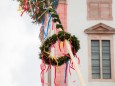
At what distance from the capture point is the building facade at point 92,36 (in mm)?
30703

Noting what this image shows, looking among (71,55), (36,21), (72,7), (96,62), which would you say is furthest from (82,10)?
(71,55)

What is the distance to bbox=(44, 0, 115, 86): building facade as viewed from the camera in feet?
101

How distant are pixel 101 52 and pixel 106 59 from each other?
47 centimetres

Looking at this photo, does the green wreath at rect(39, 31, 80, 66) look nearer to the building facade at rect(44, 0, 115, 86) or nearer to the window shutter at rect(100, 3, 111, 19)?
the building facade at rect(44, 0, 115, 86)

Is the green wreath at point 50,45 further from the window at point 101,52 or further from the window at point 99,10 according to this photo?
the window at point 99,10

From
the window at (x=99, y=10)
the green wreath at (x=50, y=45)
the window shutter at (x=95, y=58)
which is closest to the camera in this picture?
the green wreath at (x=50, y=45)

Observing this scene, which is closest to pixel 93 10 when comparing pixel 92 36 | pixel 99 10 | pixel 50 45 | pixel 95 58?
pixel 99 10

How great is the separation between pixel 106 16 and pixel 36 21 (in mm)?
6066

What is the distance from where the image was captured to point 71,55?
17.3 meters

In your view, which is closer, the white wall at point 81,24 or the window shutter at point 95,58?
the white wall at point 81,24

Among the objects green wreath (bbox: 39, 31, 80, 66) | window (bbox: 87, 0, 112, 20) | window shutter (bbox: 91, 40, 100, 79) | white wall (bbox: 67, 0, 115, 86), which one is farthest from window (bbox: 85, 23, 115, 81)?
green wreath (bbox: 39, 31, 80, 66)

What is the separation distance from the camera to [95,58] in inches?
1220

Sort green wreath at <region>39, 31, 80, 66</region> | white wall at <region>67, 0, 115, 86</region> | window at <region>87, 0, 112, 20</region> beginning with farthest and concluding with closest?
window at <region>87, 0, 112, 20</region>, white wall at <region>67, 0, 115, 86</region>, green wreath at <region>39, 31, 80, 66</region>

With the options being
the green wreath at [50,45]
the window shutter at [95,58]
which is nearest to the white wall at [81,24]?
the window shutter at [95,58]
